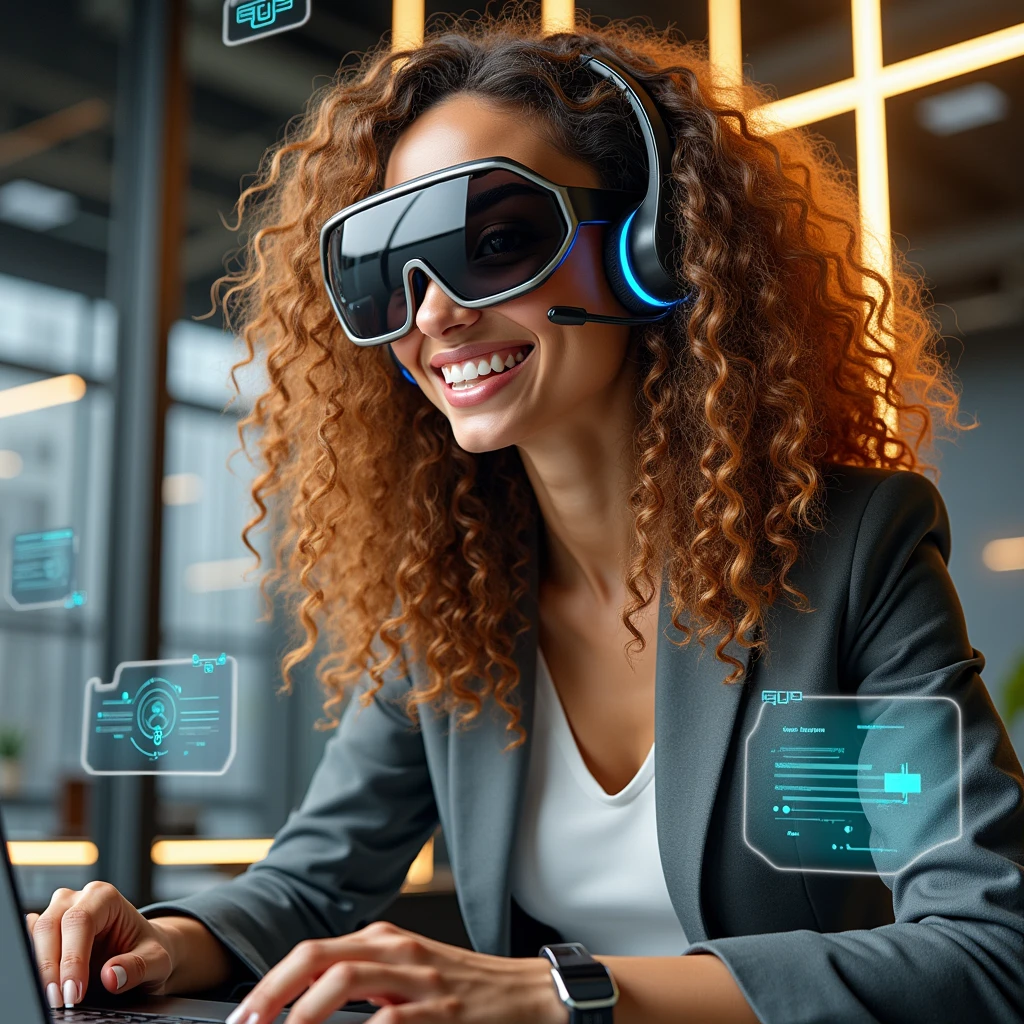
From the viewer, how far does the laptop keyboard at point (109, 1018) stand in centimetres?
80

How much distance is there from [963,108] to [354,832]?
101 centimetres

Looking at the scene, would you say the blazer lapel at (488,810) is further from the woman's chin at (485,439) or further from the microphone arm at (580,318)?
the microphone arm at (580,318)

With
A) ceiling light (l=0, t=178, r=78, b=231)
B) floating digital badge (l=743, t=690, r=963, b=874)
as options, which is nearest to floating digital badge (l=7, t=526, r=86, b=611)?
ceiling light (l=0, t=178, r=78, b=231)

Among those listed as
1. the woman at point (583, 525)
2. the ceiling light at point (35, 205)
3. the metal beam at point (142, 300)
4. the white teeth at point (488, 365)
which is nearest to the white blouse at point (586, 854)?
the woman at point (583, 525)

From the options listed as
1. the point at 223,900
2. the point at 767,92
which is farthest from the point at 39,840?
the point at 767,92

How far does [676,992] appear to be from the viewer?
2.35 feet

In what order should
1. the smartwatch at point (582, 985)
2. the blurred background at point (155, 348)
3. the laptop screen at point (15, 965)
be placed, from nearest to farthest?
the laptop screen at point (15, 965) < the smartwatch at point (582, 985) < the blurred background at point (155, 348)

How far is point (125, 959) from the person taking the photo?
911mm

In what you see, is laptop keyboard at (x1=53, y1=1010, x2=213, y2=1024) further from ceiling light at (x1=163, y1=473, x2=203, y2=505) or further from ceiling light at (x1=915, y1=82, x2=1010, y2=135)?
ceiling light at (x1=915, y1=82, x2=1010, y2=135)

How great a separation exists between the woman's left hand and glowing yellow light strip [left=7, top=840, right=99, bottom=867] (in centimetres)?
99

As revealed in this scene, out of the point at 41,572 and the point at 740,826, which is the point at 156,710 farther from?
the point at 740,826

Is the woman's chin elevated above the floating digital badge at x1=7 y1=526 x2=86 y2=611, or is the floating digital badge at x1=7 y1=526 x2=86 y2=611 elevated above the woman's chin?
the woman's chin

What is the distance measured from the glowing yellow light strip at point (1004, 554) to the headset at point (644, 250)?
0.40 meters

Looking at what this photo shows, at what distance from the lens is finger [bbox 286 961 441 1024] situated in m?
0.63
